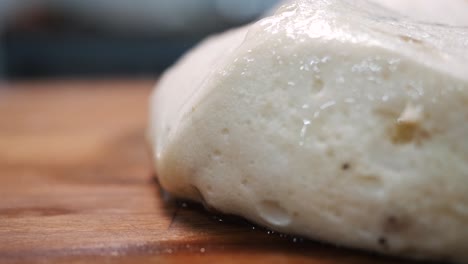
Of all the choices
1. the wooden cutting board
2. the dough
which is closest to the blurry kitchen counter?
the wooden cutting board

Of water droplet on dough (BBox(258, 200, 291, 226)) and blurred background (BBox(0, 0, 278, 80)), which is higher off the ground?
water droplet on dough (BBox(258, 200, 291, 226))

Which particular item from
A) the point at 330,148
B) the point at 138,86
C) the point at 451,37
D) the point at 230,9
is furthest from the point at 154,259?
the point at 230,9

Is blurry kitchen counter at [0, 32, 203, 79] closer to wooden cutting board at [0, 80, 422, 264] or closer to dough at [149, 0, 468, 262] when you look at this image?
wooden cutting board at [0, 80, 422, 264]

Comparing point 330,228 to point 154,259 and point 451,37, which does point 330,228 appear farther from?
point 451,37

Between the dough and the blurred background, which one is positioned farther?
the blurred background

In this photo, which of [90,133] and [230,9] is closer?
[90,133]

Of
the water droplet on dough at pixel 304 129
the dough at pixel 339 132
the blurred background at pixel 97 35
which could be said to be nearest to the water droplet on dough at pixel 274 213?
the dough at pixel 339 132
